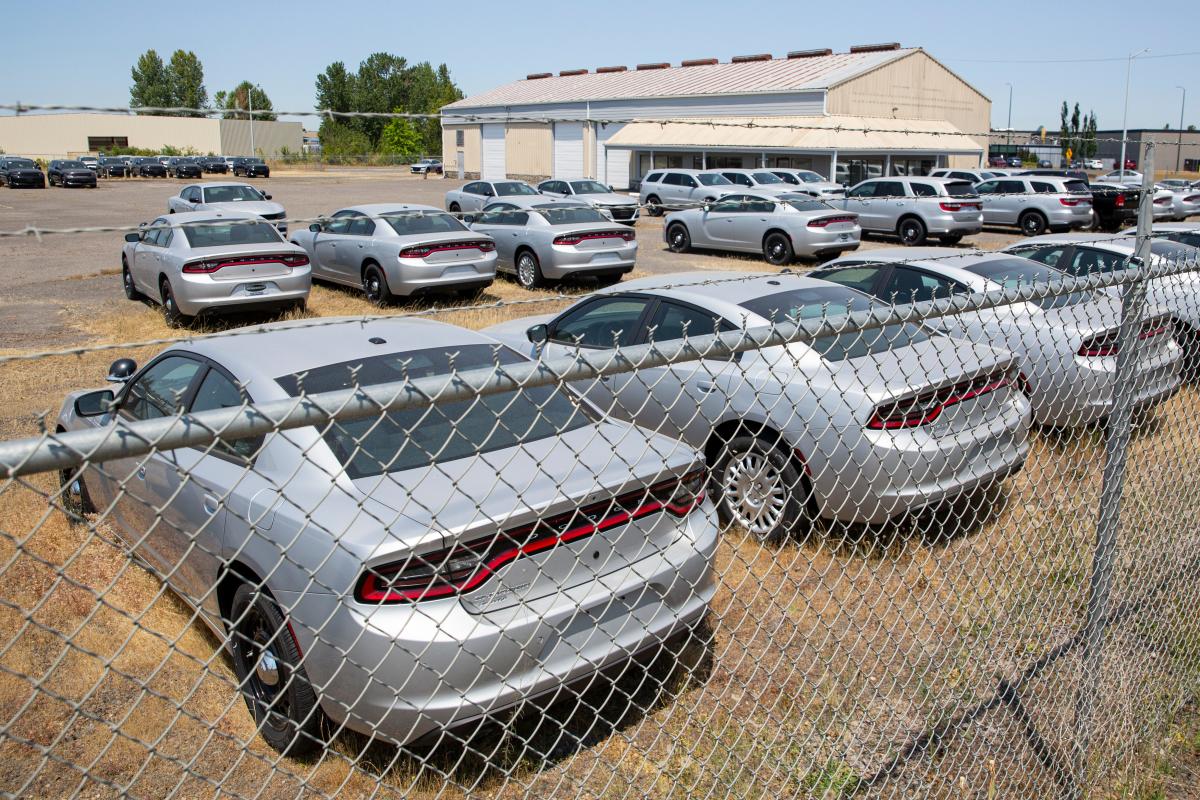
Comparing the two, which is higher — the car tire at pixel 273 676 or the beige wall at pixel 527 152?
the beige wall at pixel 527 152

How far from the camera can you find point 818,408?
19.7 feet

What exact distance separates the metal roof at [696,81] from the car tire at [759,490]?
4033 centimetres

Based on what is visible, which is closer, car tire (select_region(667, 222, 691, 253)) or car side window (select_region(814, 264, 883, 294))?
car side window (select_region(814, 264, 883, 294))

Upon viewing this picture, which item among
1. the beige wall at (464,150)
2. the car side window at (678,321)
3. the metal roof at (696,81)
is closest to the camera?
the car side window at (678,321)

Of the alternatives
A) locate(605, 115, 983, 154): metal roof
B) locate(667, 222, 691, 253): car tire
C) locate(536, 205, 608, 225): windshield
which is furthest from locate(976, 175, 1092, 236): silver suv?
locate(536, 205, 608, 225): windshield

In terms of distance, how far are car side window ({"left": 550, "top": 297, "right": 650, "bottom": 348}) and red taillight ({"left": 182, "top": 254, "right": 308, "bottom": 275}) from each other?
7176 mm

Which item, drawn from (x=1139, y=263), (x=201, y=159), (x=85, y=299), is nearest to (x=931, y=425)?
(x=1139, y=263)

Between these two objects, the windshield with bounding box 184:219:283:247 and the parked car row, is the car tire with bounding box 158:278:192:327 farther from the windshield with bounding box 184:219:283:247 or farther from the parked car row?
the parked car row

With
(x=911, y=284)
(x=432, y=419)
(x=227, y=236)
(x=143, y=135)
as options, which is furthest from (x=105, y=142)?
(x=432, y=419)

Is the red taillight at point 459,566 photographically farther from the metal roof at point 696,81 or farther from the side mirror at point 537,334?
the metal roof at point 696,81

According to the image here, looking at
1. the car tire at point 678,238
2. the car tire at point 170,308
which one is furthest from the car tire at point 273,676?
the car tire at point 678,238

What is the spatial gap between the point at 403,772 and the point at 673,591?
1282mm

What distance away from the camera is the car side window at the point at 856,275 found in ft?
30.9

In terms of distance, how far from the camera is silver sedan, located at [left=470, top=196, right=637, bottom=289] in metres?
17.2
